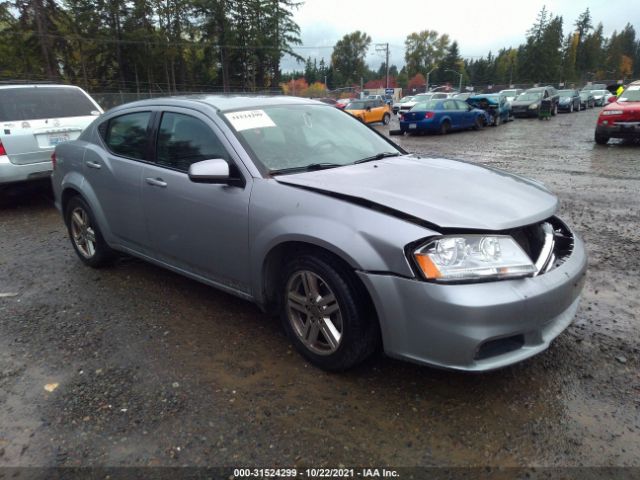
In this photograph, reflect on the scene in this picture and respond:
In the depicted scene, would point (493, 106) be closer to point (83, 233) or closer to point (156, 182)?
point (83, 233)

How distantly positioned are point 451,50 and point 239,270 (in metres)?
128

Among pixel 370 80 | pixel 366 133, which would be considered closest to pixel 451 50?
pixel 370 80

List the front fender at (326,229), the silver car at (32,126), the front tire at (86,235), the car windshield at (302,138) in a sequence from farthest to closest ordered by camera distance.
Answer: the silver car at (32,126)
the front tire at (86,235)
the car windshield at (302,138)
the front fender at (326,229)

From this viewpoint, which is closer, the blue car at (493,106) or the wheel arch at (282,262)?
the wheel arch at (282,262)

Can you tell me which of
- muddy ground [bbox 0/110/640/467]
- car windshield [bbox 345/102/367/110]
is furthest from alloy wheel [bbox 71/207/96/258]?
car windshield [bbox 345/102/367/110]

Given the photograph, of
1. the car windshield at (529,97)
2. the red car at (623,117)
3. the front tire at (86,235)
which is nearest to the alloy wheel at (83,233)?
the front tire at (86,235)

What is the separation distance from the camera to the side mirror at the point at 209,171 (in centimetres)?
293

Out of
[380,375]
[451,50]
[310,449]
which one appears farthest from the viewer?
[451,50]

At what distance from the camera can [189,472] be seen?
2.14m

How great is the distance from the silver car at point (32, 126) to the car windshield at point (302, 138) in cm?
479

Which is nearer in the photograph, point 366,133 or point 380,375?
point 380,375

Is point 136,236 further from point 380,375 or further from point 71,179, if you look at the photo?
point 380,375

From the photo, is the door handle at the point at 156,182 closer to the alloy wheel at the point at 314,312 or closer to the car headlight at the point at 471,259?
the alloy wheel at the point at 314,312

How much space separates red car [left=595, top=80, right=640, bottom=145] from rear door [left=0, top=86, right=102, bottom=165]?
12808 mm
